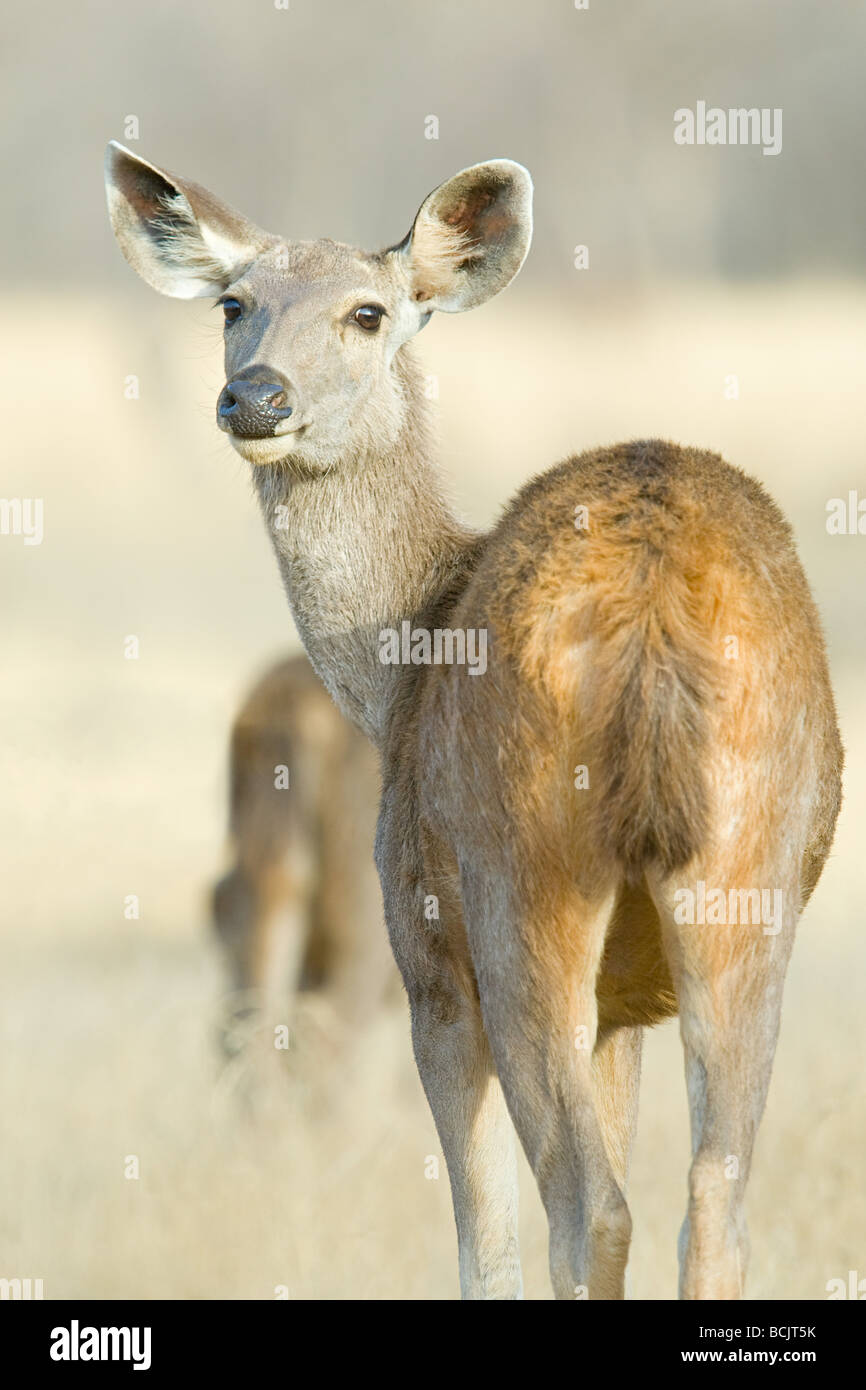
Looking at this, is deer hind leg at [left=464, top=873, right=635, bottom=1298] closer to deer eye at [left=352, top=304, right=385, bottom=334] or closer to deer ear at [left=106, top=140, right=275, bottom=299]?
deer eye at [left=352, top=304, right=385, bottom=334]

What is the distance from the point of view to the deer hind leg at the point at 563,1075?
4555mm

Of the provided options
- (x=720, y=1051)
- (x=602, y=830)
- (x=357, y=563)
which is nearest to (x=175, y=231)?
(x=357, y=563)

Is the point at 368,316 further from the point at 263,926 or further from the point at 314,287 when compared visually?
the point at 263,926

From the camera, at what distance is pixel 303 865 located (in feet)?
35.7

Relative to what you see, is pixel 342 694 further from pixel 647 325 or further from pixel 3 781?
pixel 647 325

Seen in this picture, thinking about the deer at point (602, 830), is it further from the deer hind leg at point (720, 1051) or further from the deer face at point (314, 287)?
the deer face at point (314, 287)

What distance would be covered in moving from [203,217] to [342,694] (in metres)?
1.87

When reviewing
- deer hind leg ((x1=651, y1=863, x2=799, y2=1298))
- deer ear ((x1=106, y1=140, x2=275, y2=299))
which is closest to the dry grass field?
deer ear ((x1=106, y1=140, x2=275, y2=299))

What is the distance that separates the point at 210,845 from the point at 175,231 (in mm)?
11284

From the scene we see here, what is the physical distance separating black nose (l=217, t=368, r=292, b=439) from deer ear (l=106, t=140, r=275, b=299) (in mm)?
997

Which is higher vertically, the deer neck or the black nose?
the black nose

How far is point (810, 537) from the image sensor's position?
2781cm

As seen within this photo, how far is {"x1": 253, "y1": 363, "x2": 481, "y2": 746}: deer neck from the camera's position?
6492mm

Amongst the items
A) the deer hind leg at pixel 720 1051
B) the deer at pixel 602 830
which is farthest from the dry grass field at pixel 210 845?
the deer hind leg at pixel 720 1051
